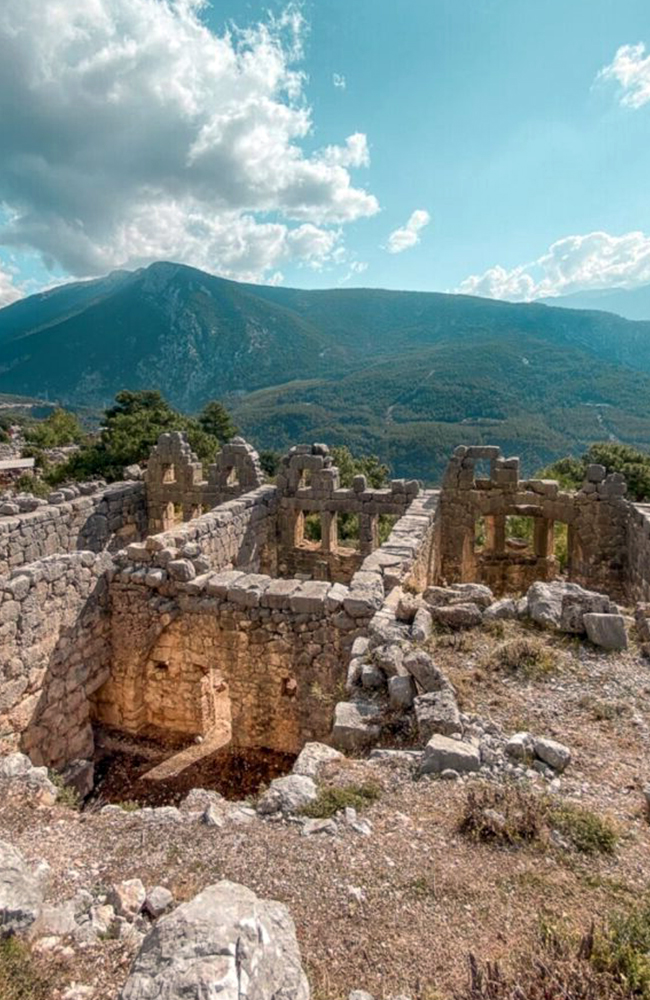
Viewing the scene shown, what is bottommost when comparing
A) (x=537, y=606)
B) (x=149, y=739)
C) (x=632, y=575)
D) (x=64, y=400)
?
(x=149, y=739)

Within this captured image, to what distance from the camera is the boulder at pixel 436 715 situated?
5.20 metres

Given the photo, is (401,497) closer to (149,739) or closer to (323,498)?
(323,498)

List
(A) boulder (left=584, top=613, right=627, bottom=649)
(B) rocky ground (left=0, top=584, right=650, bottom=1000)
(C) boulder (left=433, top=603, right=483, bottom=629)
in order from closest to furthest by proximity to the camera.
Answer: (B) rocky ground (left=0, top=584, right=650, bottom=1000) → (A) boulder (left=584, top=613, right=627, bottom=649) → (C) boulder (left=433, top=603, right=483, bottom=629)

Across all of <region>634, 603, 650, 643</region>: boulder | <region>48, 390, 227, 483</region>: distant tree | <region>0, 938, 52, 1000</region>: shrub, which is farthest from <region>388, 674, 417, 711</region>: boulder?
<region>48, 390, 227, 483</region>: distant tree

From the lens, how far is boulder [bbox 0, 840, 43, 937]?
3213 mm

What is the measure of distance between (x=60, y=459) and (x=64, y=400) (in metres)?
172

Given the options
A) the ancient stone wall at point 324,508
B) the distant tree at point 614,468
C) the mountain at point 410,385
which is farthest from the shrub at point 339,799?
the mountain at point 410,385

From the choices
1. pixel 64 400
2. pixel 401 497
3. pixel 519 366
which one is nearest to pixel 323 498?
pixel 401 497

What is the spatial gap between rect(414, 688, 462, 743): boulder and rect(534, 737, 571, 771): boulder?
2.32 feet

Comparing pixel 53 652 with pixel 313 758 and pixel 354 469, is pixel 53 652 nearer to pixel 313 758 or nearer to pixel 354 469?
pixel 313 758

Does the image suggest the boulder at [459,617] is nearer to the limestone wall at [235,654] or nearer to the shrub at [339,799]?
the limestone wall at [235,654]

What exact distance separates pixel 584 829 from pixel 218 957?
2.64m

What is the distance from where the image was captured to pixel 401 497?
16484mm

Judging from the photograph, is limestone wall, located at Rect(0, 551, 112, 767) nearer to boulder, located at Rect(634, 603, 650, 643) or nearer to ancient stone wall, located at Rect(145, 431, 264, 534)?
boulder, located at Rect(634, 603, 650, 643)
